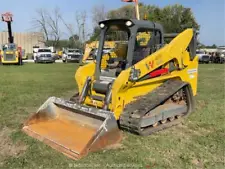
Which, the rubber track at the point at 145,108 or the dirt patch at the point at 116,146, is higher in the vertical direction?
the rubber track at the point at 145,108

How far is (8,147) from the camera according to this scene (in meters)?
5.01

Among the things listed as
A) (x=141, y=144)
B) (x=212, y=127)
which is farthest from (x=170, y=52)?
(x=141, y=144)

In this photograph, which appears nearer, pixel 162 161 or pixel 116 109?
pixel 162 161

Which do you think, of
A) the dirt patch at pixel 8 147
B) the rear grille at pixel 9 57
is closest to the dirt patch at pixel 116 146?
the dirt patch at pixel 8 147

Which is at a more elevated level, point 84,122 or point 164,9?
point 164,9

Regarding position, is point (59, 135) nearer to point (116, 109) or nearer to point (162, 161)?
point (116, 109)

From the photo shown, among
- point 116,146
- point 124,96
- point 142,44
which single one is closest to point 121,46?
point 142,44

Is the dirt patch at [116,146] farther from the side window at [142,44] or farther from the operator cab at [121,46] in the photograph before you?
the side window at [142,44]

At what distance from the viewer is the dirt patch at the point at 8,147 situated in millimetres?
4696

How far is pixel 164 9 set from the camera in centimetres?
5219

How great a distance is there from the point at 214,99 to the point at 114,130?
5.04 m

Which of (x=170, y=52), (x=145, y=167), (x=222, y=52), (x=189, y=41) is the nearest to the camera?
(x=145, y=167)

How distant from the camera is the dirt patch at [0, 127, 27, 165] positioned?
185 inches

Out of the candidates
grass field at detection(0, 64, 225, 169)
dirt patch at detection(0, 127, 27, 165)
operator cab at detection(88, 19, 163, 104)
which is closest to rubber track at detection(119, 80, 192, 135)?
grass field at detection(0, 64, 225, 169)
